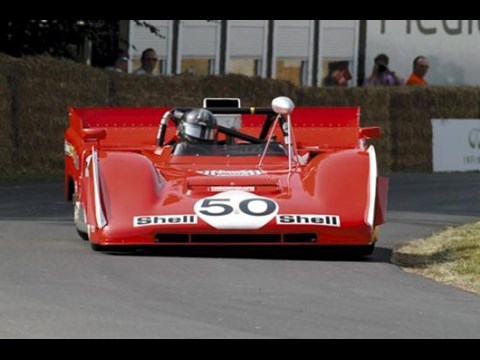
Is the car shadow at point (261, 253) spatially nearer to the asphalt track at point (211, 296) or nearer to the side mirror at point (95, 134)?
the asphalt track at point (211, 296)

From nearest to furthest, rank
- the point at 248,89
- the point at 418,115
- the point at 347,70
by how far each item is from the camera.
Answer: the point at 248,89, the point at 418,115, the point at 347,70

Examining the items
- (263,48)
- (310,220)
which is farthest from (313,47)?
(310,220)

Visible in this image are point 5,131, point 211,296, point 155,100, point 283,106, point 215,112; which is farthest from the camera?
point 155,100

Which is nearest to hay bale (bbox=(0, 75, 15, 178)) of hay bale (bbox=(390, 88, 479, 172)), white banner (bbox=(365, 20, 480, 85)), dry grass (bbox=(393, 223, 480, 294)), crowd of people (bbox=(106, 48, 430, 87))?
crowd of people (bbox=(106, 48, 430, 87))

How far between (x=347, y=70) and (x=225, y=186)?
16305 mm

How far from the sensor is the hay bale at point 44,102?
2002 centimetres

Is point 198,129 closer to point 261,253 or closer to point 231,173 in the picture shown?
point 231,173

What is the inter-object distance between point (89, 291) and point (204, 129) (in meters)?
3.69

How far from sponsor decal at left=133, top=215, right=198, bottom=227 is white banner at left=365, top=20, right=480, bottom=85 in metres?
16.8

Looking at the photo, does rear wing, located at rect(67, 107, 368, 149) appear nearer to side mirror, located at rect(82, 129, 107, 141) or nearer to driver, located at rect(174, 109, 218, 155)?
driver, located at rect(174, 109, 218, 155)

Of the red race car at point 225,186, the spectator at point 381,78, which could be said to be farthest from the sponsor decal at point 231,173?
the spectator at point 381,78

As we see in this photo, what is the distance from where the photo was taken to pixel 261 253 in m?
10.8

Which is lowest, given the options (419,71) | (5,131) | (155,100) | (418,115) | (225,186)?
(5,131)

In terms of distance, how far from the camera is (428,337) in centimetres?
707
